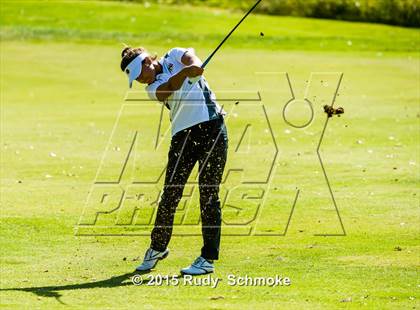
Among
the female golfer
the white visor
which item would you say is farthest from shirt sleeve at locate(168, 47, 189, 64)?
the white visor

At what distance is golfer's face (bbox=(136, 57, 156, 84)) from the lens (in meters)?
9.52

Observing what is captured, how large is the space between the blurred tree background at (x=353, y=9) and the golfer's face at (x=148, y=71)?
31.6 m

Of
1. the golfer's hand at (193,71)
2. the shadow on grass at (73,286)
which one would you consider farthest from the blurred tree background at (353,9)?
the shadow on grass at (73,286)

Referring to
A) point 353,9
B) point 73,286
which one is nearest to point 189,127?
point 73,286

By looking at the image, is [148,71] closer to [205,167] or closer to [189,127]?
[189,127]

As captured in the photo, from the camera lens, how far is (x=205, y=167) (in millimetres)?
9688

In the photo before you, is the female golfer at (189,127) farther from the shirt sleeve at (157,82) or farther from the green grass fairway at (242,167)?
the green grass fairway at (242,167)

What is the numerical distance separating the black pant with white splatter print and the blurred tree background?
3142cm

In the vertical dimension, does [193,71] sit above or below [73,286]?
above

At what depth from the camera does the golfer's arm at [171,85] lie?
31.0 feet

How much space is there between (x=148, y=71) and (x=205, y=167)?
1.01 meters

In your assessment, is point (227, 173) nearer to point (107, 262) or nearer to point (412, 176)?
point (412, 176)

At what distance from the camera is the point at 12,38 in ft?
99.3

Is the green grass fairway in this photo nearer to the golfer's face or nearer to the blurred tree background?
the golfer's face
